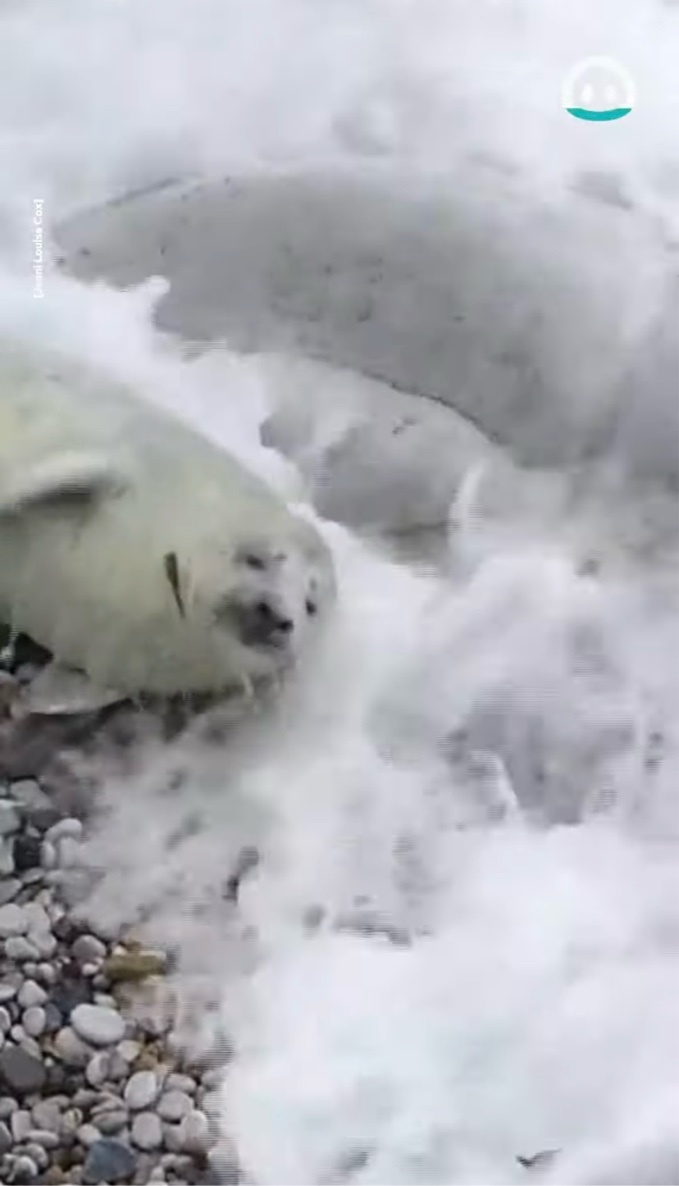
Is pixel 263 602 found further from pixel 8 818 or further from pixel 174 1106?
pixel 174 1106

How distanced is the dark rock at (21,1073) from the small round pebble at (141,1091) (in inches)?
6.9

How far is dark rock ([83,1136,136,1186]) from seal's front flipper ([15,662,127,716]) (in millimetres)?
1159

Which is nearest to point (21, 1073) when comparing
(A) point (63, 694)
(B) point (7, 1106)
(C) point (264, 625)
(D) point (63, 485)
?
(B) point (7, 1106)

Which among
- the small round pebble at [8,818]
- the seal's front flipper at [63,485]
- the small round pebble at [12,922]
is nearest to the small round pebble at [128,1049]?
the small round pebble at [12,922]

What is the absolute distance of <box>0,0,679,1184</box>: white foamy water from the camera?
3949 millimetres

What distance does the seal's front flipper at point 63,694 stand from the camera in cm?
469

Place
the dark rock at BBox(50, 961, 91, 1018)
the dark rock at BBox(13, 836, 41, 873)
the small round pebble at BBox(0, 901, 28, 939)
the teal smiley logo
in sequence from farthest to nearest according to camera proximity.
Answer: the teal smiley logo → the dark rock at BBox(13, 836, 41, 873) → the small round pebble at BBox(0, 901, 28, 939) → the dark rock at BBox(50, 961, 91, 1018)

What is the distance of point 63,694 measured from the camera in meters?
4.71

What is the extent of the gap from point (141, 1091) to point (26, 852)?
0.70 meters

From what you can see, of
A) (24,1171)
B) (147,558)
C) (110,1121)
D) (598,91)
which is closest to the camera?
(24,1171)

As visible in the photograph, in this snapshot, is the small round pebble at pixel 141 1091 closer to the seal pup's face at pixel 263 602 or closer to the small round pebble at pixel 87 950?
the small round pebble at pixel 87 950

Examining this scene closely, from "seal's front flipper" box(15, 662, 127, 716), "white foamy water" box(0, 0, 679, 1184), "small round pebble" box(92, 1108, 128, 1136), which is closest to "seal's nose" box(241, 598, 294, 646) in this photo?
"white foamy water" box(0, 0, 679, 1184)

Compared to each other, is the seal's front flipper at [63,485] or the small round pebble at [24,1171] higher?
the seal's front flipper at [63,485]

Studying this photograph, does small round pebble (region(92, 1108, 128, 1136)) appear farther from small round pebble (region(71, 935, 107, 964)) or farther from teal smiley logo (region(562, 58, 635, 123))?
teal smiley logo (region(562, 58, 635, 123))
